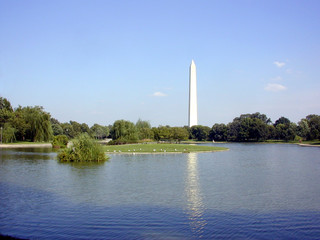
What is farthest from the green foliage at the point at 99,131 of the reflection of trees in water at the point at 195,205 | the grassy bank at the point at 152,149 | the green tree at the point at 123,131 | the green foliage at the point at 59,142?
the reflection of trees in water at the point at 195,205

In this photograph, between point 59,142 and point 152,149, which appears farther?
point 59,142

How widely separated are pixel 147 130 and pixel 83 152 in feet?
154

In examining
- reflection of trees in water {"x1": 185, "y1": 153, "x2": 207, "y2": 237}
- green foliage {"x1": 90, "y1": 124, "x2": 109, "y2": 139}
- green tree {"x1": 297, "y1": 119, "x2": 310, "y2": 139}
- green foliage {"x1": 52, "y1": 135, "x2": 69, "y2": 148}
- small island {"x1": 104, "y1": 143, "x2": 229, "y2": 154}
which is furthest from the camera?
green foliage {"x1": 90, "y1": 124, "x2": 109, "y2": 139}

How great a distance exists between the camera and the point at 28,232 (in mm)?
10578

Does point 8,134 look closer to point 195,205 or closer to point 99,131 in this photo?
point 99,131

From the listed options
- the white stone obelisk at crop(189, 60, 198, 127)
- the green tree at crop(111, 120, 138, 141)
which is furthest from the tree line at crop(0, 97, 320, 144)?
the white stone obelisk at crop(189, 60, 198, 127)

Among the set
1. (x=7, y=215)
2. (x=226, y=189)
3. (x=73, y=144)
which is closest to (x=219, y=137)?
(x=73, y=144)

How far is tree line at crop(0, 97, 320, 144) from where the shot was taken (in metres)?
68.7

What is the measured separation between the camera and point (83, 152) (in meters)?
32.8

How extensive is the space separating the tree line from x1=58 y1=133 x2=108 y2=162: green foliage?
18.5 meters

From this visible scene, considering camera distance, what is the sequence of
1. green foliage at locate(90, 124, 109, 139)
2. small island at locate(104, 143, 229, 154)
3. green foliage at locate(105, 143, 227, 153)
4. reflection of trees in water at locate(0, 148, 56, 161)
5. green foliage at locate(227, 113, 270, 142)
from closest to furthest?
reflection of trees in water at locate(0, 148, 56, 161), small island at locate(104, 143, 229, 154), green foliage at locate(105, 143, 227, 153), green foliage at locate(227, 113, 270, 142), green foliage at locate(90, 124, 109, 139)

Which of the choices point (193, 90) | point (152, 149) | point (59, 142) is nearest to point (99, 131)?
point (193, 90)

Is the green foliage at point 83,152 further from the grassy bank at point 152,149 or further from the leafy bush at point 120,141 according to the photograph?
the leafy bush at point 120,141

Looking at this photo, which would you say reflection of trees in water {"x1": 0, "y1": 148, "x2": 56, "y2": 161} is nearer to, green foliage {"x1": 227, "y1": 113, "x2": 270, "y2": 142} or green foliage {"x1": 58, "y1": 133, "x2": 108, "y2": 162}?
green foliage {"x1": 58, "y1": 133, "x2": 108, "y2": 162}
